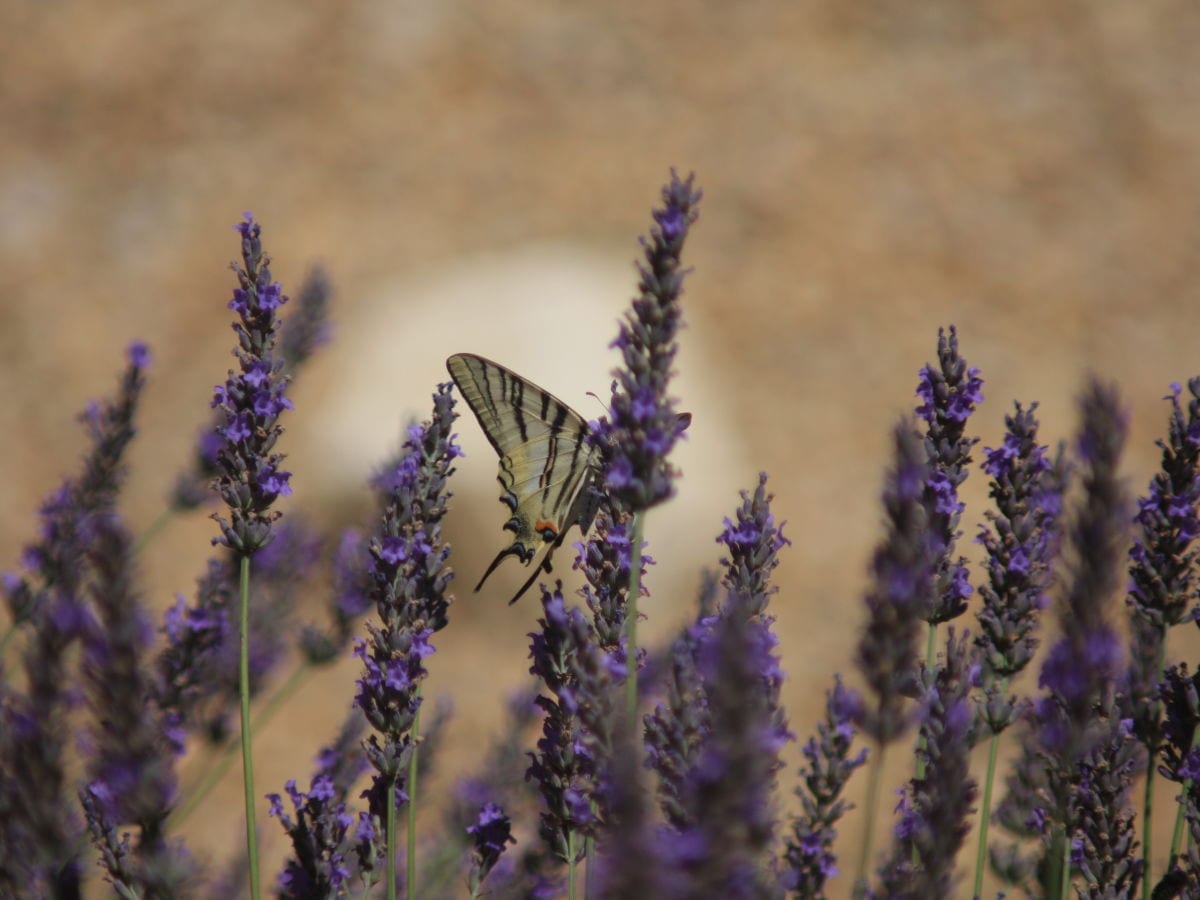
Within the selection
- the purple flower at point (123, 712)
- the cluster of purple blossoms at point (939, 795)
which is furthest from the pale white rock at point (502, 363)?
the purple flower at point (123, 712)

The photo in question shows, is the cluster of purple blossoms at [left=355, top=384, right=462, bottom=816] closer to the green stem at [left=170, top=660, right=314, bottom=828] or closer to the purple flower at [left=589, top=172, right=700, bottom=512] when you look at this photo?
the purple flower at [left=589, top=172, right=700, bottom=512]

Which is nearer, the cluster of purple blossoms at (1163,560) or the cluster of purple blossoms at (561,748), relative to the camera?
the cluster of purple blossoms at (561,748)

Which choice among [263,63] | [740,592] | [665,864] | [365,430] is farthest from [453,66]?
[665,864]

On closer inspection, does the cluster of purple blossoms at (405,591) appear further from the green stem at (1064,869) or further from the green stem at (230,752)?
the green stem at (1064,869)

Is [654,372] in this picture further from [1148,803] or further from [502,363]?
[502,363]

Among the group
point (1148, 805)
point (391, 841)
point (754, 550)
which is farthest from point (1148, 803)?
point (391, 841)

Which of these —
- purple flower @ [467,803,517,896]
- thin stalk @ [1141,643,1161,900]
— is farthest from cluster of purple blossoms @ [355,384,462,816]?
thin stalk @ [1141,643,1161,900]
